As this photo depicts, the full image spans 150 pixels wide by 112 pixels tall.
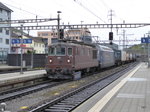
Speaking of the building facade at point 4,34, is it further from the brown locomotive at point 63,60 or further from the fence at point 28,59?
the brown locomotive at point 63,60

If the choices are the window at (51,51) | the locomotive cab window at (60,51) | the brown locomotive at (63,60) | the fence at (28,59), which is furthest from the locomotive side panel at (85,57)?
the fence at (28,59)

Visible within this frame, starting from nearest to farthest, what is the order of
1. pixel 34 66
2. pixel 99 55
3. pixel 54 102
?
pixel 54 102 → pixel 99 55 → pixel 34 66

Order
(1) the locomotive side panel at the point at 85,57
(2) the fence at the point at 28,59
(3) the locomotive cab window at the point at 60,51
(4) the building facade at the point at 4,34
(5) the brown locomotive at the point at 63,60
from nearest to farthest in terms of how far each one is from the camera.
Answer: (5) the brown locomotive at the point at 63,60, (3) the locomotive cab window at the point at 60,51, (1) the locomotive side panel at the point at 85,57, (2) the fence at the point at 28,59, (4) the building facade at the point at 4,34

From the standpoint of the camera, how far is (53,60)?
21.6m

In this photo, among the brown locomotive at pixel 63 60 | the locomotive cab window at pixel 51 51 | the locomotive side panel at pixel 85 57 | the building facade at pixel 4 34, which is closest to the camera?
the brown locomotive at pixel 63 60

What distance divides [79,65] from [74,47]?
74.3 inches

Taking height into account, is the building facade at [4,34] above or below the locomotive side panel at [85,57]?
above

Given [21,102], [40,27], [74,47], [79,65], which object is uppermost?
[40,27]

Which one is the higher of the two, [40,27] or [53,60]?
[40,27]

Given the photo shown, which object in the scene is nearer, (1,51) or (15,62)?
(15,62)

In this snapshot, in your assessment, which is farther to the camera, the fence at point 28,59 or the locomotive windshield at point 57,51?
the fence at point 28,59

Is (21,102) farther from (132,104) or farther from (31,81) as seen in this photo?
(31,81)

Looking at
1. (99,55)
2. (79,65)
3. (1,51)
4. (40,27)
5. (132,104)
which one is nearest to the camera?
(132,104)

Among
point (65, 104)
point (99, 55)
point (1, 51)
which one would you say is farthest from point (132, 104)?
point (1, 51)
